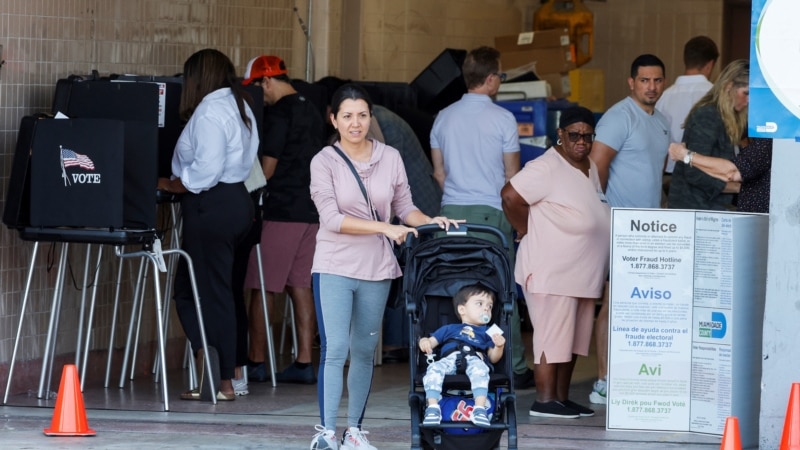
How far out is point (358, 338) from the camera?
670 cm

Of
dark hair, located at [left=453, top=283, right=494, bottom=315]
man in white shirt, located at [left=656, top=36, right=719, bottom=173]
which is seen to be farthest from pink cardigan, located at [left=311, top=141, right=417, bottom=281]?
man in white shirt, located at [left=656, top=36, right=719, bottom=173]

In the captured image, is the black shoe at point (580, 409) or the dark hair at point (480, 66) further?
the dark hair at point (480, 66)

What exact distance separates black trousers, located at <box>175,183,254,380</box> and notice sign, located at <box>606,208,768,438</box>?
208 centimetres

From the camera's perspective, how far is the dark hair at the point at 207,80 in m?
7.94

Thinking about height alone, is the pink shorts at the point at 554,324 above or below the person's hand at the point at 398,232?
below

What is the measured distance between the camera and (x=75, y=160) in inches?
297

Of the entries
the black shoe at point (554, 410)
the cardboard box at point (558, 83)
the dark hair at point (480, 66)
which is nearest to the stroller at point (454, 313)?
the black shoe at point (554, 410)

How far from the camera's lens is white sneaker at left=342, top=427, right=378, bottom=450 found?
6.59 metres

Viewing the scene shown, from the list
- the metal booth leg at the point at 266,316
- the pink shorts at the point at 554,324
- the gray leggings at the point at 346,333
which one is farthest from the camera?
the metal booth leg at the point at 266,316

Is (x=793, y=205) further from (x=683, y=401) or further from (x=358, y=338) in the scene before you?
(x=358, y=338)

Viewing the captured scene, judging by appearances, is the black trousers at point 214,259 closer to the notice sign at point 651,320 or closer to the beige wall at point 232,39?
the beige wall at point 232,39

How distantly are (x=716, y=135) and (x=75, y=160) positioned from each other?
134 inches

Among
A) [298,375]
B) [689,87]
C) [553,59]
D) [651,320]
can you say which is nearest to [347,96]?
[651,320]

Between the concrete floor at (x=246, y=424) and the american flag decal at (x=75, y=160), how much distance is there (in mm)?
1302
